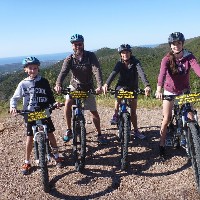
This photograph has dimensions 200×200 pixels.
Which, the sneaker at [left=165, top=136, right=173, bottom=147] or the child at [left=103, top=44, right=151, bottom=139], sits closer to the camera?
the sneaker at [left=165, top=136, right=173, bottom=147]

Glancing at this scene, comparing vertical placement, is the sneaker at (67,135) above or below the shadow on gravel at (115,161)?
above

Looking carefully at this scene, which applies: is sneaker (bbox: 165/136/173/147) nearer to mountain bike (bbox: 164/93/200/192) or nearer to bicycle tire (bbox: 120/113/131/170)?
mountain bike (bbox: 164/93/200/192)

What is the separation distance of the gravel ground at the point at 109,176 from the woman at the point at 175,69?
3.57 feet

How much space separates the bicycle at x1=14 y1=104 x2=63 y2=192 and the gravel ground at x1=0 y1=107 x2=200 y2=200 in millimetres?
343

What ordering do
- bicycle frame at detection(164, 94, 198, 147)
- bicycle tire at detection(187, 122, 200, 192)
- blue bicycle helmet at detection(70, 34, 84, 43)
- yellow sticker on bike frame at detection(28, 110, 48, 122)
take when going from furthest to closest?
blue bicycle helmet at detection(70, 34, 84, 43) < yellow sticker on bike frame at detection(28, 110, 48, 122) < bicycle frame at detection(164, 94, 198, 147) < bicycle tire at detection(187, 122, 200, 192)

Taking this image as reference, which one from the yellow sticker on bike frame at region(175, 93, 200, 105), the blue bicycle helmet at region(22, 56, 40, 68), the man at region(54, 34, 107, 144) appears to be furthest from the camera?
the man at region(54, 34, 107, 144)

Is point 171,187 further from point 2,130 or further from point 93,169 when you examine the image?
point 2,130

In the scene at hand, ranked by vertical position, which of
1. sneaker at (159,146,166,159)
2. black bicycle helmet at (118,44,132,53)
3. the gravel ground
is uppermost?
black bicycle helmet at (118,44,132,53)

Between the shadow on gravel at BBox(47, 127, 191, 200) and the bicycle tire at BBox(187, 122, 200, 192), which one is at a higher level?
the bicycle tire at BBox(187, 122, 200, 192)

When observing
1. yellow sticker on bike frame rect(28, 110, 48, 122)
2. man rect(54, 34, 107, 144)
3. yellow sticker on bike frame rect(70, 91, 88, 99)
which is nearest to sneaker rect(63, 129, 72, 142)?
man rect(54, 34, 107, 144)

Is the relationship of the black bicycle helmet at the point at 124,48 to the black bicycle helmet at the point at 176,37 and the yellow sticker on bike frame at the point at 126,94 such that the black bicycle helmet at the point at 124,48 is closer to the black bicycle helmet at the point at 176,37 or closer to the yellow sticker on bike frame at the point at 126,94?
the yellow sticker on bike frame at the point at 126,94

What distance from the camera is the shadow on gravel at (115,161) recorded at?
5.75 m

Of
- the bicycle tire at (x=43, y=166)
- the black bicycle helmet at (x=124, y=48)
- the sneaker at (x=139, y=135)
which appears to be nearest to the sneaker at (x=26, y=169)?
the bicycle tire at (x=43, y=166)

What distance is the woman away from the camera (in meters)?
5.66
